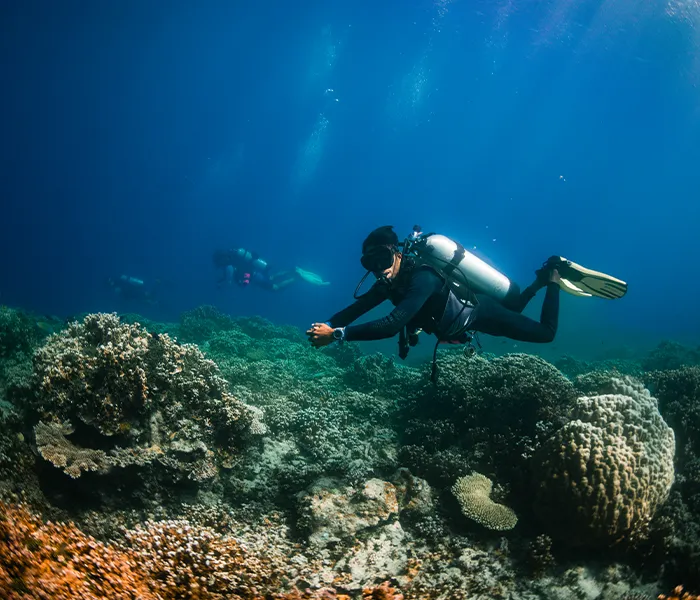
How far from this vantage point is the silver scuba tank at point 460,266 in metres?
5.75

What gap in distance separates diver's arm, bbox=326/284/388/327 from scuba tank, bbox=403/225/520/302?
86 cm

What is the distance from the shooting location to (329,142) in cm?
12850

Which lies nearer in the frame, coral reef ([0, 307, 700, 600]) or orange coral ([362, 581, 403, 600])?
orange coral ([362, 581, 403, 600])

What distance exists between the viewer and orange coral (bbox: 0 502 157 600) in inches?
103

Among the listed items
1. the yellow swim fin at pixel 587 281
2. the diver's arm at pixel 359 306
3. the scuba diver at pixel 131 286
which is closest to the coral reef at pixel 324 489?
the yellow swim fin at pixel 587 281

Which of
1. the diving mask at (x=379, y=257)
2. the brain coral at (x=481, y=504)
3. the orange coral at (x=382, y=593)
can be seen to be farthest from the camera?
the diving mask at (x=379, y=257)

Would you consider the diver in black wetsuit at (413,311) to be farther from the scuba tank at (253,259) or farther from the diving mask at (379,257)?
the scuba tank at (253,259)

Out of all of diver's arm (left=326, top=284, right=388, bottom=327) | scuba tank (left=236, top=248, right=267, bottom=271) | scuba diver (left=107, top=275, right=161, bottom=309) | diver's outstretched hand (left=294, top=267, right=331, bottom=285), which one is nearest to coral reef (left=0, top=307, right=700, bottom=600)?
diver's arm (left=326, top=284, right=388, bottom=327)

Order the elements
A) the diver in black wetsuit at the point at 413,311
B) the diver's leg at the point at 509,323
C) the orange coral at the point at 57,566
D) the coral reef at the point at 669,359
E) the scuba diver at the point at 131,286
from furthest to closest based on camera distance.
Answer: the scuba diver at the point at 131,286 < the coral reef at the point at 669,359 < the diver's leg at the point at 509,323 < the diver in black wetsuit at the point at 413,311 < the orange coral at the point at 57,566

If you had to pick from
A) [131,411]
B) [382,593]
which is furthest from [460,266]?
[131,411]

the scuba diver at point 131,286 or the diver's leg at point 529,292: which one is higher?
the diver's leg at point 529,292

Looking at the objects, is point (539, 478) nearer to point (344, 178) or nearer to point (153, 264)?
point (344, 178)

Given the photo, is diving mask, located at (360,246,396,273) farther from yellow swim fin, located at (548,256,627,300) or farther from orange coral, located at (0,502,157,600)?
orange coral, located at (0,502,157,600)

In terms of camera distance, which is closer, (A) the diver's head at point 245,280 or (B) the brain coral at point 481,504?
(B) the brain coral at point 481,504
